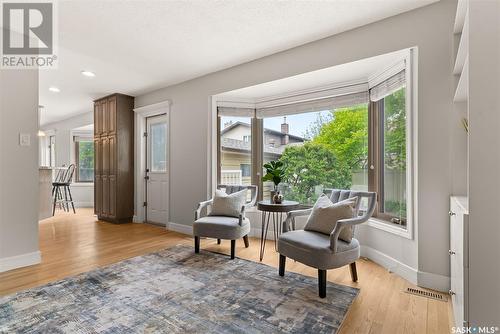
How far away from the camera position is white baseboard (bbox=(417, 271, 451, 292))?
2.16m

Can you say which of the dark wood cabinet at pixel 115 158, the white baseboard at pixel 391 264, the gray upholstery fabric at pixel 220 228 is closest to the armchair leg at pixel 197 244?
the gray upholstery fabric at pixel 220 228

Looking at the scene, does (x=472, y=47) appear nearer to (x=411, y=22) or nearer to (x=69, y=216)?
(x=411, y=22)

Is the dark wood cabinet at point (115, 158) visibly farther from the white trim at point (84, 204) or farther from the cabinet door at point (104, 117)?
the white trim at point (84, 204)

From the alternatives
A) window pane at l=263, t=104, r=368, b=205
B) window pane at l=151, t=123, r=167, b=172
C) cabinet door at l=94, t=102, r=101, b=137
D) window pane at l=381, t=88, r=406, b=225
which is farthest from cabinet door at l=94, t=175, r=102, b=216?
window pane at l=381, t=88, r=406, b=225

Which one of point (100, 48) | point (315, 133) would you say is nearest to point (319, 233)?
point (315, 133)

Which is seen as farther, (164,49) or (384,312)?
(164,49)

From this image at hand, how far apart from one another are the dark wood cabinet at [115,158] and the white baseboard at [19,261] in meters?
2.07

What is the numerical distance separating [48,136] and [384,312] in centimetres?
964

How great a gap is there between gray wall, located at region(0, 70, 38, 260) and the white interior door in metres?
2.05

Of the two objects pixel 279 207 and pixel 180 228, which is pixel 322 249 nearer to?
pixel 279 207

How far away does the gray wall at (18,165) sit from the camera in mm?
2602

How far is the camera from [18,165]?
2701mm

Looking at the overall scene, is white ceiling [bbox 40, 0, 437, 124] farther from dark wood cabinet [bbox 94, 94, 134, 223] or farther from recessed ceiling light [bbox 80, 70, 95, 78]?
dark wood cabinet [bbox 94, 94, 134, 223]

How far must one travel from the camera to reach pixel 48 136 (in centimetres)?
792
